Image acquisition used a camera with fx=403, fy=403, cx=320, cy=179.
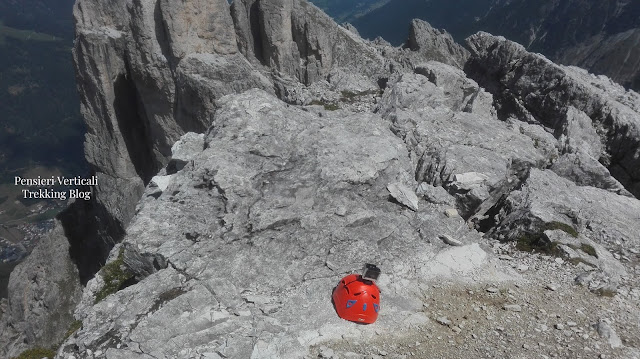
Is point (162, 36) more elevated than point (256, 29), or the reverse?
point (256, 29)

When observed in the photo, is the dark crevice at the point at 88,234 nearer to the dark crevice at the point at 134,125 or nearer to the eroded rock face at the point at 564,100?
the dark crevice at the point at 134,125

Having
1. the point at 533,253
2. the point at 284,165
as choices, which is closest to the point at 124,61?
the point at 284,165

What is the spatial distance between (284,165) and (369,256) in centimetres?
451

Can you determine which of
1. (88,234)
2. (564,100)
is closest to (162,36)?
(88,234)

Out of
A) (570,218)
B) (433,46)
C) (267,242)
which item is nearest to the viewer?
(267,242)

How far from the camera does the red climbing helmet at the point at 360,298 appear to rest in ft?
34.2

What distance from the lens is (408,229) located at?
45.0 ft

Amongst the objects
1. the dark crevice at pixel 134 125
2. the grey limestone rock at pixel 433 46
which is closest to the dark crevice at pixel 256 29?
the dark crevice at pixel 134 125

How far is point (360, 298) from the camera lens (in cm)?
1045

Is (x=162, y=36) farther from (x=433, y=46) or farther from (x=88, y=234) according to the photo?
(x=433, y=46)

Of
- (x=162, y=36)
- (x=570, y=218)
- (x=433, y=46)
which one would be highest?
(x=433, y=46)

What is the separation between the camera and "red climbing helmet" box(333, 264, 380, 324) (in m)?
10.4

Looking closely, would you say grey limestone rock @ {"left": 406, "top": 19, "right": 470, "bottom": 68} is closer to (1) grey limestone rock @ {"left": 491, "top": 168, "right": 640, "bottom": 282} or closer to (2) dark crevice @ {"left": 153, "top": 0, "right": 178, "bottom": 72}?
(2) dark crevice @ {"left": 153, "top": 0, "right": 178, "bottom": 72}

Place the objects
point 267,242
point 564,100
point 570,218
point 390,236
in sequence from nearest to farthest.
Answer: point 267,242, point 390,236, point 570,218, point 564,100
